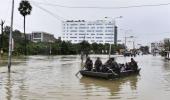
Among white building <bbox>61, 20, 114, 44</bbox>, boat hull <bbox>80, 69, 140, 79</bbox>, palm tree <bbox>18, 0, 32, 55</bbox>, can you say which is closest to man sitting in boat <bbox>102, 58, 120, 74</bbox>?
boat hull <bbox>80, 69, 140, 79</bbox>

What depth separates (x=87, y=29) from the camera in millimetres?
141500

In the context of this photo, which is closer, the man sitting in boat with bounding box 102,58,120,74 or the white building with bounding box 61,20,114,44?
the man sitting in boat with bounding box 102,58,120,74

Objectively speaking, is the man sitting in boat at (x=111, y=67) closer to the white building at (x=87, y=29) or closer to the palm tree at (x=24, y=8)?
the palm tree at (x=24, y=8)

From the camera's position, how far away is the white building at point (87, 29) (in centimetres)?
13388

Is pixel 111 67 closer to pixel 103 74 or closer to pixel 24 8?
pixel 103 74

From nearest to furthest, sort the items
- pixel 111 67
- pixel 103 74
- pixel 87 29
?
pixel 103 74 → pixel 111 67 → pixel 87 29

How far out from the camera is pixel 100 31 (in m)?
145

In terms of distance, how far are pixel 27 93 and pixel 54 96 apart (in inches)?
69.3

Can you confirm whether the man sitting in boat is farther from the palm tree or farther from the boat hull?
the palm tree

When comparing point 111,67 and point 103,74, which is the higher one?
point 111,67

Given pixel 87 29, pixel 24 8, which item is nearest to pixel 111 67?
pixel 24 8

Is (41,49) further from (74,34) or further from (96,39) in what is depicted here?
(96,39)

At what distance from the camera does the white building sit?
133875mm

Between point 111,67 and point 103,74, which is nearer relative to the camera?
point 103,74
